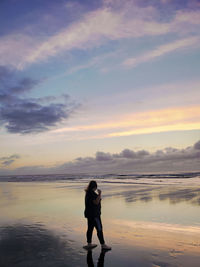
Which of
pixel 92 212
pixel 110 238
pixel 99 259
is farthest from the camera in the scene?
pixel 110 238

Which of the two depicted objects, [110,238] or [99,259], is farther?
[110,238]

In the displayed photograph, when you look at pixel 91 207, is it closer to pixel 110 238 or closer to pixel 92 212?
pixel 92 212

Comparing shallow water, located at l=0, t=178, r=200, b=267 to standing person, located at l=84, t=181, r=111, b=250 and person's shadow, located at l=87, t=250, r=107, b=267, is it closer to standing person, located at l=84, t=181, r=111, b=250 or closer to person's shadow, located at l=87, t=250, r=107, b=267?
person's shadow, located at l=87, t=250, r=107, b=267

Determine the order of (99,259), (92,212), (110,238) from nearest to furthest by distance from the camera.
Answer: (99,259)
(92,212)
(110,238)

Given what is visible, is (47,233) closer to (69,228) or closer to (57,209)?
(69,228)

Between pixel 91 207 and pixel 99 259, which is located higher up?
pixel 91 207

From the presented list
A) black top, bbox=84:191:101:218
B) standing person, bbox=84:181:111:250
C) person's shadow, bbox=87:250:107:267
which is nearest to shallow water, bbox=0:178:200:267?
person's shadow, bbox=87:250:107:267

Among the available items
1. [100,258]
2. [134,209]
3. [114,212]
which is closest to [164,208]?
[134,209]

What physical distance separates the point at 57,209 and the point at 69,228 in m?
4.82

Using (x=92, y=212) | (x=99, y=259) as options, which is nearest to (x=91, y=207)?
(x=92, y=212)

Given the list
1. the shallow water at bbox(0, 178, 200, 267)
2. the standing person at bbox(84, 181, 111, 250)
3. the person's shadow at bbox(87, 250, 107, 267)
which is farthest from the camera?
the standing person at bbox(84, 181, 111, 250)

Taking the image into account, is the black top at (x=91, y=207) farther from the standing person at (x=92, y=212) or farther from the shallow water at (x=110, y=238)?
the shallow water at (x=110, y=238)

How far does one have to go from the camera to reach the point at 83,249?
7.33 metres

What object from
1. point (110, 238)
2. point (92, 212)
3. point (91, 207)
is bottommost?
point (110, 238)
